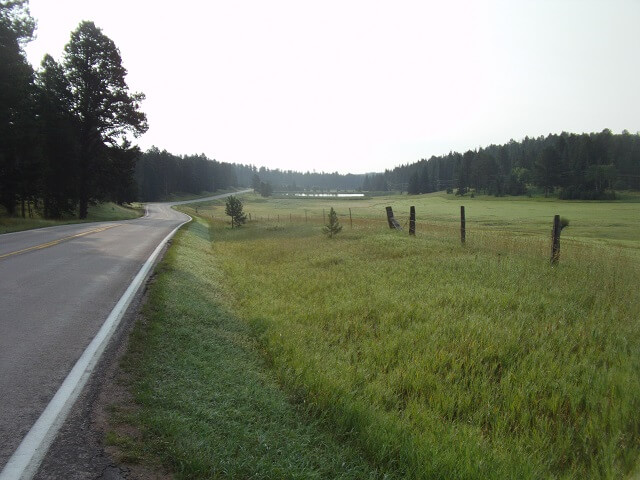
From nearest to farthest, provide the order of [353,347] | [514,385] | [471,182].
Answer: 1. [514,385]
2. [353,347]
3. [471,182]

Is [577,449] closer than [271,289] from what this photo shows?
Yes

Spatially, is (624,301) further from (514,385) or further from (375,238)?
(375,238)

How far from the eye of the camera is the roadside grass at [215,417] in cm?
292

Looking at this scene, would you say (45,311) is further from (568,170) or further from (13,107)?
(568,170)

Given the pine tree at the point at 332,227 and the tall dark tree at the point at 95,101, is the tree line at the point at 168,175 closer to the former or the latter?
the tall dark tree at the point at 95,101

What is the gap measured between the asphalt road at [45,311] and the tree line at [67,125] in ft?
46.6

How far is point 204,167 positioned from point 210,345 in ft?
445

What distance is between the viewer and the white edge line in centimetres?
262

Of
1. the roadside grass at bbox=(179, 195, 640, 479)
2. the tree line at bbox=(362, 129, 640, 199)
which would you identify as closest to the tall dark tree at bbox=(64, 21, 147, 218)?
the roadside grass at bbox=(179, 195, 640, 479)

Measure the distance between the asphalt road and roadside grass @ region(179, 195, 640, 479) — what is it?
2.38 m

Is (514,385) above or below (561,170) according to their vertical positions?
below

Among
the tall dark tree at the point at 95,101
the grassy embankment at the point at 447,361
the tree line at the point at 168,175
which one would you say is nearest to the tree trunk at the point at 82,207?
the tall dark tree at the point at 95,101

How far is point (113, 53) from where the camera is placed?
2998cm

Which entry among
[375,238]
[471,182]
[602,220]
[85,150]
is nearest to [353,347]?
[375,238]
